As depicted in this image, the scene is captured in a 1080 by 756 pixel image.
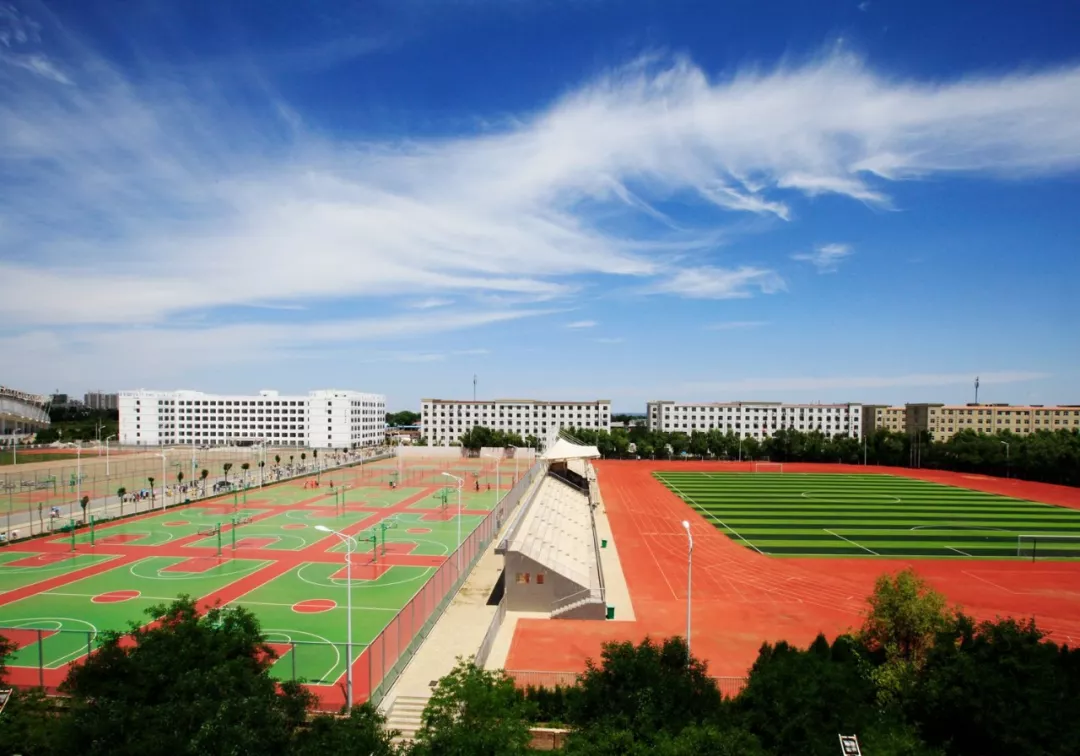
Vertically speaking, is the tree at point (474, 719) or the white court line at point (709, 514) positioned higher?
the tree at point (474, 719)

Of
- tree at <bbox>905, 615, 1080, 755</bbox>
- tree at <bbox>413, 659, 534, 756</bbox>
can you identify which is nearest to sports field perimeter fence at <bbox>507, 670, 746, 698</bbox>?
tree at <bbox>905, 615, 1080, 755</bbox>

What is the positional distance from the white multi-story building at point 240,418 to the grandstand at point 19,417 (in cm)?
1683

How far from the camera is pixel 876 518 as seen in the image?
56031 mm

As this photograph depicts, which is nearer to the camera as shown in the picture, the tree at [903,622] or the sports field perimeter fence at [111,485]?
the tree at [903,622]

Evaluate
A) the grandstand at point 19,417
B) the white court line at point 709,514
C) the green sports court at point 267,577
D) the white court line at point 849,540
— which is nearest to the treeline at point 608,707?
the green sports court at point 267,577

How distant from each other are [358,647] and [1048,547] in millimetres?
46558

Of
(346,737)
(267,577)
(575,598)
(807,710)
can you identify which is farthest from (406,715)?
(267,577)

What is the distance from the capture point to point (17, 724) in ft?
42.9

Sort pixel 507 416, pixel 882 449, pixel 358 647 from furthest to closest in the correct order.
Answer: pixel 507 416 < pixel 882 449 < pixel 358 647

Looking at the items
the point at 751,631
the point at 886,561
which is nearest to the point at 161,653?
the point at 751,631

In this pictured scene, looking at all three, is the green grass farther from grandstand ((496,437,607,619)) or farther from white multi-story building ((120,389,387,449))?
grandstand ((496,437,607,619))

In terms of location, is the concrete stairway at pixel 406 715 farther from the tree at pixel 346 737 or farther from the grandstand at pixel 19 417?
the grandstand at pixel 19 417

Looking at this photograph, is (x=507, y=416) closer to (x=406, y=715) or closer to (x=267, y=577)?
(x=267, y=577)

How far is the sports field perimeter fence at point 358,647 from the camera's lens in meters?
19.9
